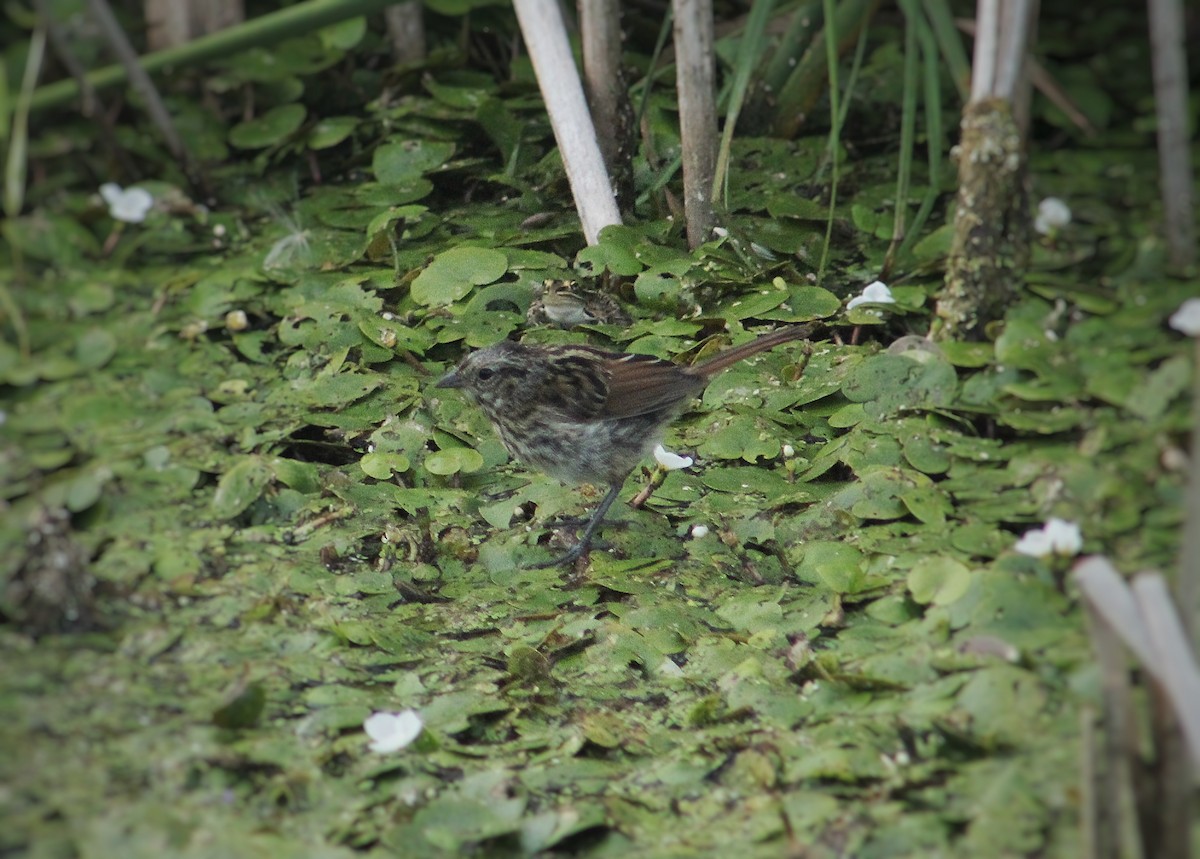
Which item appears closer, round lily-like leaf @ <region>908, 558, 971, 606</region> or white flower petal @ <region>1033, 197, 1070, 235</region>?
round lily-like leaf @ <region>908, 558, 971, 606</region>

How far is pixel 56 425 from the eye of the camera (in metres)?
3.27

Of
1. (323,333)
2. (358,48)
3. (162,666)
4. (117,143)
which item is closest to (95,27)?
(117,143)

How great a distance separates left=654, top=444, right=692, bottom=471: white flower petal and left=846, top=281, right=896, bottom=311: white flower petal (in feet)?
2.62

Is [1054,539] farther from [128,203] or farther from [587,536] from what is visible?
[128,203]

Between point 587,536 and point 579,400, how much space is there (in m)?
0.44

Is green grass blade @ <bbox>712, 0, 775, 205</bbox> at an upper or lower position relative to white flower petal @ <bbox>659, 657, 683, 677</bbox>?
upper

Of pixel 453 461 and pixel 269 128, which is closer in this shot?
pixel 453 461

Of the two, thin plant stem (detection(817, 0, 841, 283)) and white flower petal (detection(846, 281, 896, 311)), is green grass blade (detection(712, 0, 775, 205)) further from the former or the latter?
white flower petal (detection(846, 281, 896, 311))

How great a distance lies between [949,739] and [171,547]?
1725 millimetres

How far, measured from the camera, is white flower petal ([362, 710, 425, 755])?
3.00 metres

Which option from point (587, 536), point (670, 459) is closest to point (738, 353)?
point (670, 459)

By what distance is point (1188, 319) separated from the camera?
2.42 metres

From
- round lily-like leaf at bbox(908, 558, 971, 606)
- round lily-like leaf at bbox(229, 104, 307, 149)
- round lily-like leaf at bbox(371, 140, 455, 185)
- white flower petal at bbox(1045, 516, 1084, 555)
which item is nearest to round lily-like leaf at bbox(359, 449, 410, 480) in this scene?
round lily-like leaf at bbox(371, 140, 455, 185)

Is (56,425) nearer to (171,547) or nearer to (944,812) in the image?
(171,547)
